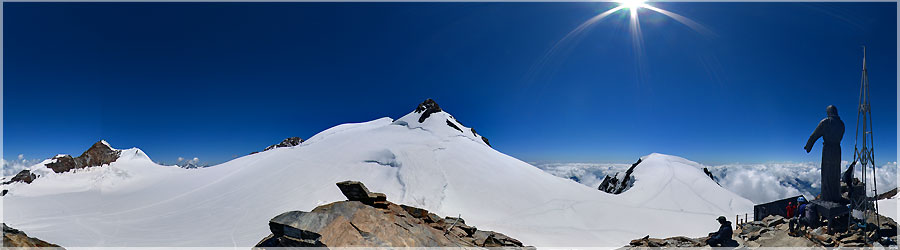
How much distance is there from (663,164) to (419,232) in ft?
166

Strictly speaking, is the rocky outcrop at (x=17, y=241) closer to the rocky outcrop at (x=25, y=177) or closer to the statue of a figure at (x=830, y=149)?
the statue of a figure at (x=830, y=149)

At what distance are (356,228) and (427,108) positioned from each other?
54.4 m

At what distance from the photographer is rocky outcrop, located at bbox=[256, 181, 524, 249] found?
26.8ft

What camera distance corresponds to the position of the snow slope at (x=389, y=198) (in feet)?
76.5

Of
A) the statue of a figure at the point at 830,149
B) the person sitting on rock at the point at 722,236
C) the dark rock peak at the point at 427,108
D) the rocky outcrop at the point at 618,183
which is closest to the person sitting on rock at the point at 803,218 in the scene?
the statue of a figure at the point at 830,149

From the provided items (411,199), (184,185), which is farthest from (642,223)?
(184,185)

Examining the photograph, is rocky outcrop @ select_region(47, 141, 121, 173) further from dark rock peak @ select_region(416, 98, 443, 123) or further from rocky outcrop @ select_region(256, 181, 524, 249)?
rocky outcrop @ select_region(256, 181, 524, 249)

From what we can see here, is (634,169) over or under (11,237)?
over

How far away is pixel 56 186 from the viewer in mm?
60281

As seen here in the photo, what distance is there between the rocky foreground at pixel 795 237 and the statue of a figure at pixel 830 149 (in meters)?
1.25

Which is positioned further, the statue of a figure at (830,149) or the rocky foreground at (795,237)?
the statue of a figure at (830,149)

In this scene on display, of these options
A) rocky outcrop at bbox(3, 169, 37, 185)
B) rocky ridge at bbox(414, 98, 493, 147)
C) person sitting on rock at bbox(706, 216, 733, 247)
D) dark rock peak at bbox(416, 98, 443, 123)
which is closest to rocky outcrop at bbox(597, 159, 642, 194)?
rocky ridge at bbox(414, 98, 493, 147)

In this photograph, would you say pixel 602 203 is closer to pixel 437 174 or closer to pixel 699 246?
pixel 437 174

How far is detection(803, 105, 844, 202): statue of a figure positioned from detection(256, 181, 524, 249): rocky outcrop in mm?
12865
